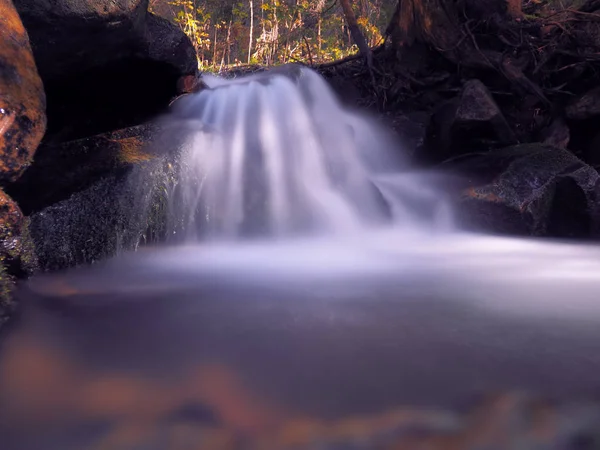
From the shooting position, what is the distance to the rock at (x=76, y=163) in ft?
12.0

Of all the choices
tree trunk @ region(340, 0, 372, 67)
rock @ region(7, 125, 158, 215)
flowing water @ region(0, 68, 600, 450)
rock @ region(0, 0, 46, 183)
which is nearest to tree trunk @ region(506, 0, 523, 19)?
tree trunk @ region(340, 0, 372, 67)

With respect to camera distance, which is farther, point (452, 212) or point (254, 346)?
point (452, 212)

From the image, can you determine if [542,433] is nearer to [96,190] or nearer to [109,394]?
[109,394]

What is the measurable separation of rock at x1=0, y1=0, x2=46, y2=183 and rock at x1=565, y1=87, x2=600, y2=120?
613 cm

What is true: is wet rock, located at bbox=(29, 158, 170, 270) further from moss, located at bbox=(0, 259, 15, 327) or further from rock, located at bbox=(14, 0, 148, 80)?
rock, located at bbox=(14, 0, 148, 80)

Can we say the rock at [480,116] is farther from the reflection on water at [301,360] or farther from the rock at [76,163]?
the rock at [76,163]

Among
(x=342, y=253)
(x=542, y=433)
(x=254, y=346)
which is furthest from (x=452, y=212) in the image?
(x=542, y=433)

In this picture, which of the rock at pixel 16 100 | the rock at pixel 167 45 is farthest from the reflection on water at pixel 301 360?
the rock at pixel 167 45

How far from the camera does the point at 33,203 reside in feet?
11.9

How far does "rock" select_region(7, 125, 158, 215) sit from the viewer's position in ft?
12.0

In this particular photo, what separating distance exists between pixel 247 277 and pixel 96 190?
4.82 ft

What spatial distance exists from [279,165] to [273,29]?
36.0ft

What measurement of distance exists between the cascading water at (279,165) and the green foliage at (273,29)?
633cm

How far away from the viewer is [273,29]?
15102 millimetres
